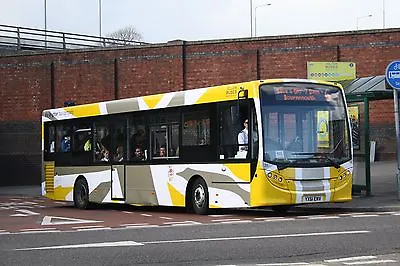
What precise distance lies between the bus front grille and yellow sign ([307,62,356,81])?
12.1m

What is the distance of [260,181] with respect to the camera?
1734cm

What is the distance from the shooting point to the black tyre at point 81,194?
24.1m

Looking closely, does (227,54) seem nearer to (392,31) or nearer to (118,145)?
(392,31)

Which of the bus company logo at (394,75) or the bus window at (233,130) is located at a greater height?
the bus company logo at (394,75)

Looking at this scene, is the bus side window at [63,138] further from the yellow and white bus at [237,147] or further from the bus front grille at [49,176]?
the yellow and white bus at [237,147]

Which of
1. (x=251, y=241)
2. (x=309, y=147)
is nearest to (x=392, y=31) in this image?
(x=309, y=147)

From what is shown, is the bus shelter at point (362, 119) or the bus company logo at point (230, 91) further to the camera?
the bus shelter at point (362, 119)

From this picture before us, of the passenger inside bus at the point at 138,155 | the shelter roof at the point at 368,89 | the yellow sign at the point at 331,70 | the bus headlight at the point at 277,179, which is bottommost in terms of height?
the bus headlight at the point at 277,179

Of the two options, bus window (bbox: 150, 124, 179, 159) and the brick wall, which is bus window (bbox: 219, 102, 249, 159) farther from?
the brick wall

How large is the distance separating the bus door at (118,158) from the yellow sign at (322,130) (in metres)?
6.05

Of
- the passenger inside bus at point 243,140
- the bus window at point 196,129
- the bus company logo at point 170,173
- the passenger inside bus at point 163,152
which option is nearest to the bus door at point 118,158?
the passenger inside bus at point 163,152

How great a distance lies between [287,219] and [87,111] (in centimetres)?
885

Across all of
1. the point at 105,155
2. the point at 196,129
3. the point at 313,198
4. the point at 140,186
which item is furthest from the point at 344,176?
the point at 105,155

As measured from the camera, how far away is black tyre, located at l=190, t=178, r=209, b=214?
1886cm
